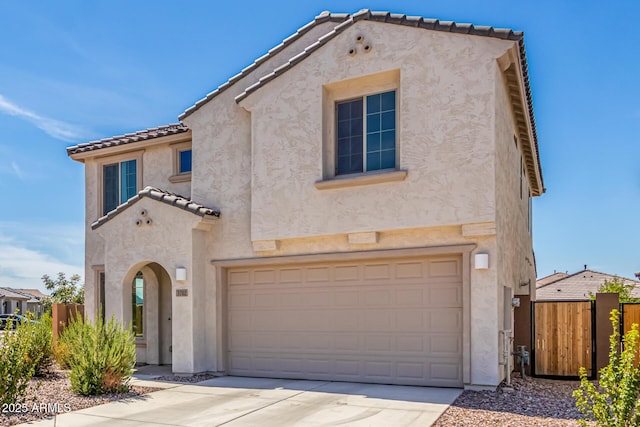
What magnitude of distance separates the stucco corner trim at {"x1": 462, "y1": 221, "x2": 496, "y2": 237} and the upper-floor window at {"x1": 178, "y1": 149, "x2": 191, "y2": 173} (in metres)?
7.89

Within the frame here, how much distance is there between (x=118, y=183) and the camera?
15.9 meters

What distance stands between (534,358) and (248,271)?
22.8 feet

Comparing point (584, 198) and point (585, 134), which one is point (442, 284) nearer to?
point (585, 134)

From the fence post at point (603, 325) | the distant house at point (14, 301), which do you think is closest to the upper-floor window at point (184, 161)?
the fence post at point (603, 325)

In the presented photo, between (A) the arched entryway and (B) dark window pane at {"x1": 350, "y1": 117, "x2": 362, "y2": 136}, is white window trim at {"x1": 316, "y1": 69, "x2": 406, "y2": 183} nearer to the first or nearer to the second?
(B) dark window pane at {"x1": 350, "y1": 117, "x2": 362, "y2": 136}

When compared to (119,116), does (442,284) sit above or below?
below

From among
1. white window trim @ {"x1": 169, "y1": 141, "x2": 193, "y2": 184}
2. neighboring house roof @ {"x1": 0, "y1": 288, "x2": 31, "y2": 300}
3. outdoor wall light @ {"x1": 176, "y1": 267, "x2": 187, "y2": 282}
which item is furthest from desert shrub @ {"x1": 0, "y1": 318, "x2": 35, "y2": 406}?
neighboring house roof @ {"x1": 0, "y1": 288, "x2": 31, "y2": 300}

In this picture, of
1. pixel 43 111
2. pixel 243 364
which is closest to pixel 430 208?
pixel 243 364

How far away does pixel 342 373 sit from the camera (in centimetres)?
1145

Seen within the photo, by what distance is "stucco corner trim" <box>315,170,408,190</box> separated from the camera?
421 inches

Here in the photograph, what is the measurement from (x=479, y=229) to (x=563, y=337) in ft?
14.0

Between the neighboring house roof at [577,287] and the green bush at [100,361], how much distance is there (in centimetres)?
2692

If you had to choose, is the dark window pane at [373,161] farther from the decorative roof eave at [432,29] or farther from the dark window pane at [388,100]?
the decorative roof eave at [432,29]

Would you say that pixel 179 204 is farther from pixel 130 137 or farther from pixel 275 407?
pixel 275 407
